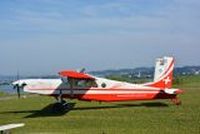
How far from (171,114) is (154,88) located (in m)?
5.07

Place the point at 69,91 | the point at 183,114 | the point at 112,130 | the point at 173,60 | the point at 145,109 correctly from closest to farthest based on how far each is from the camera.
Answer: the point at 112,130 → the point at 183,114 → the point at 145,109 → the point at 69,91 → the point at 173,60

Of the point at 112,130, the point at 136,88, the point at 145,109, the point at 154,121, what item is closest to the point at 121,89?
the point at 136,88

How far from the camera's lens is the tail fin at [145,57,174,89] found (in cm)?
2580

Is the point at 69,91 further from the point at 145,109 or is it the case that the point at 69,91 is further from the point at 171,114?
the point at 171,114

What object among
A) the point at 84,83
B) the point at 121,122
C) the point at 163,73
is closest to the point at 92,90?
the point at 84,83

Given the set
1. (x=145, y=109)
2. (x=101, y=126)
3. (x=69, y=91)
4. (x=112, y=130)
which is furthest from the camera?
(x=69, y=91)

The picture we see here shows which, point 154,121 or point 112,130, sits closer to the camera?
point 112,130

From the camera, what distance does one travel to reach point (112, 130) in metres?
15.7

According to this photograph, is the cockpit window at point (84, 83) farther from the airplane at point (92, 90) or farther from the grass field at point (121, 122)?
the grass field at point (121, 122)

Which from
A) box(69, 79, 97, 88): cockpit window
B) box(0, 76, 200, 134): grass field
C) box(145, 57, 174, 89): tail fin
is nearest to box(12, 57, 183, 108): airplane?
box(69, 79, 97, 88): cockpit window

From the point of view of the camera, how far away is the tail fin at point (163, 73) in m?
25.8

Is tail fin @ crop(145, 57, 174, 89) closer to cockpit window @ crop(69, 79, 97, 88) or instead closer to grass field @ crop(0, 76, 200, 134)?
grass field @ crop(0, 76, 200, 134)

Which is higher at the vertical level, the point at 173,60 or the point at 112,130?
the point at 173,60

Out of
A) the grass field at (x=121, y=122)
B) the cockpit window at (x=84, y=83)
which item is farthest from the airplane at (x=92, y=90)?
the grass field at (x=121, y=122)
